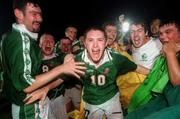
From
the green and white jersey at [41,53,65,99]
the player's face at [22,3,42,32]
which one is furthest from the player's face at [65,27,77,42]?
the player's face at [22,3,42,32]

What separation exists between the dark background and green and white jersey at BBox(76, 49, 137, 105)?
9.48 m

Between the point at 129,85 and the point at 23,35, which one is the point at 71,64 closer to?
the point at 23,35

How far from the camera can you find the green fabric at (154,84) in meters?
4.28

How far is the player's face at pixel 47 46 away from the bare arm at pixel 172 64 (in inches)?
118

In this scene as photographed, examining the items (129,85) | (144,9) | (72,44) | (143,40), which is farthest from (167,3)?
(129,85)

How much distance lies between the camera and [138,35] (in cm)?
657

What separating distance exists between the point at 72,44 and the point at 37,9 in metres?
4.10

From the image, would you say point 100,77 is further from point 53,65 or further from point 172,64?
point 53,65

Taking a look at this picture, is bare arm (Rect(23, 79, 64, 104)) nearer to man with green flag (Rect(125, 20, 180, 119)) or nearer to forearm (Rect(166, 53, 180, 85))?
man with green flag (Rect(125, 20, 180, 119))

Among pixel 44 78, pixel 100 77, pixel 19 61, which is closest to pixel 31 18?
pixel 19 61

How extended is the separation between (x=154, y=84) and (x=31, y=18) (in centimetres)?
162

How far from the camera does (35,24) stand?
161 inches

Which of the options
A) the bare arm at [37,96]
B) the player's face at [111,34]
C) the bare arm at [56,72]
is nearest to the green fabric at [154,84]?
the bare arm at [56,72]

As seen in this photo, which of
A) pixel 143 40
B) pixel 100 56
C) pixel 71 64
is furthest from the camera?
pixel 143 40
